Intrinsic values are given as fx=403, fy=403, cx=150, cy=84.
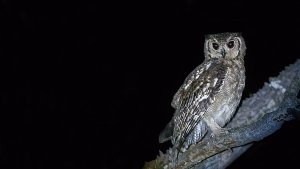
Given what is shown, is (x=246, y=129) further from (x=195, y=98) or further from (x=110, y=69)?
(x=110, y=69)

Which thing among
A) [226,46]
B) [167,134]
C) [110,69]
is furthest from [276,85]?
[110,69]

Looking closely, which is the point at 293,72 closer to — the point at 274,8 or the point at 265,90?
the point at 265,90

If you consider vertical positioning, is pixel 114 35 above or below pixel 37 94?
above

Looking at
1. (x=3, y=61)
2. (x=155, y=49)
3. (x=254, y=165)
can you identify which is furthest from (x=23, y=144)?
(x=254, y=165)

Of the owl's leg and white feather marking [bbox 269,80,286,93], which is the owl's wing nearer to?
the owl's leg

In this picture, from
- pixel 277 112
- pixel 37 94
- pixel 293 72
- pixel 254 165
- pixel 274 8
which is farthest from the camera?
pixel 274 8

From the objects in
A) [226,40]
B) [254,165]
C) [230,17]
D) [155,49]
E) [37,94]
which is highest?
[226,40]
